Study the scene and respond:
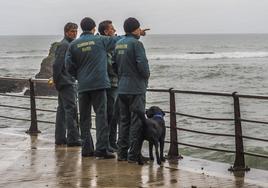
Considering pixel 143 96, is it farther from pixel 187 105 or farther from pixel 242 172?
pixel 187 105

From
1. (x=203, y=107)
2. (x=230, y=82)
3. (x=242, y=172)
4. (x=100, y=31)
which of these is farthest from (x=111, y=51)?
(x=230, y=82)

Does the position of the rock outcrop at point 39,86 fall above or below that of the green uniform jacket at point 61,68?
below

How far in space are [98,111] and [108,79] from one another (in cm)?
49

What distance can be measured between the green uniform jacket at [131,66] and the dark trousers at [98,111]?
18.1 inches

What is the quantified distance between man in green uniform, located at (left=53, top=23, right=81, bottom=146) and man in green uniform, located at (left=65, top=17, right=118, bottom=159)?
0.77 metres

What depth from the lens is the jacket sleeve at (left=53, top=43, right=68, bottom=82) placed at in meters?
8.94

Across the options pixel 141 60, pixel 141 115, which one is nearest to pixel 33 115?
pixel 141 115

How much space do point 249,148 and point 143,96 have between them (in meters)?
7.05

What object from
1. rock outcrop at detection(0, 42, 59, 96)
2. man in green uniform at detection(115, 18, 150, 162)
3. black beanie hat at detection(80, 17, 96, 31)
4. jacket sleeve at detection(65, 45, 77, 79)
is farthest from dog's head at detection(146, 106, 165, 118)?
rock outcrop at detection(0, 42, 59, 96)

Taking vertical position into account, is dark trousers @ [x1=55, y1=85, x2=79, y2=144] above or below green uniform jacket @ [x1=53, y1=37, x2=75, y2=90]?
below

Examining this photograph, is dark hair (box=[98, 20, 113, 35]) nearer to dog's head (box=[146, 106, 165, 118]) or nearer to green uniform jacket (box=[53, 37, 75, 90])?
green uniform jacket (box=[53, 37, 75, 90])

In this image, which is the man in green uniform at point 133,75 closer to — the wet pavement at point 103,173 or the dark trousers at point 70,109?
the wet pavement at point 103,173

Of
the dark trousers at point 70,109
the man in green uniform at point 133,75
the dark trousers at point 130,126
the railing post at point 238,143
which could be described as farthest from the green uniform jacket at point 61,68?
the railing post at point 238,143

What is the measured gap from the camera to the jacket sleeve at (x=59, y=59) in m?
8.94
